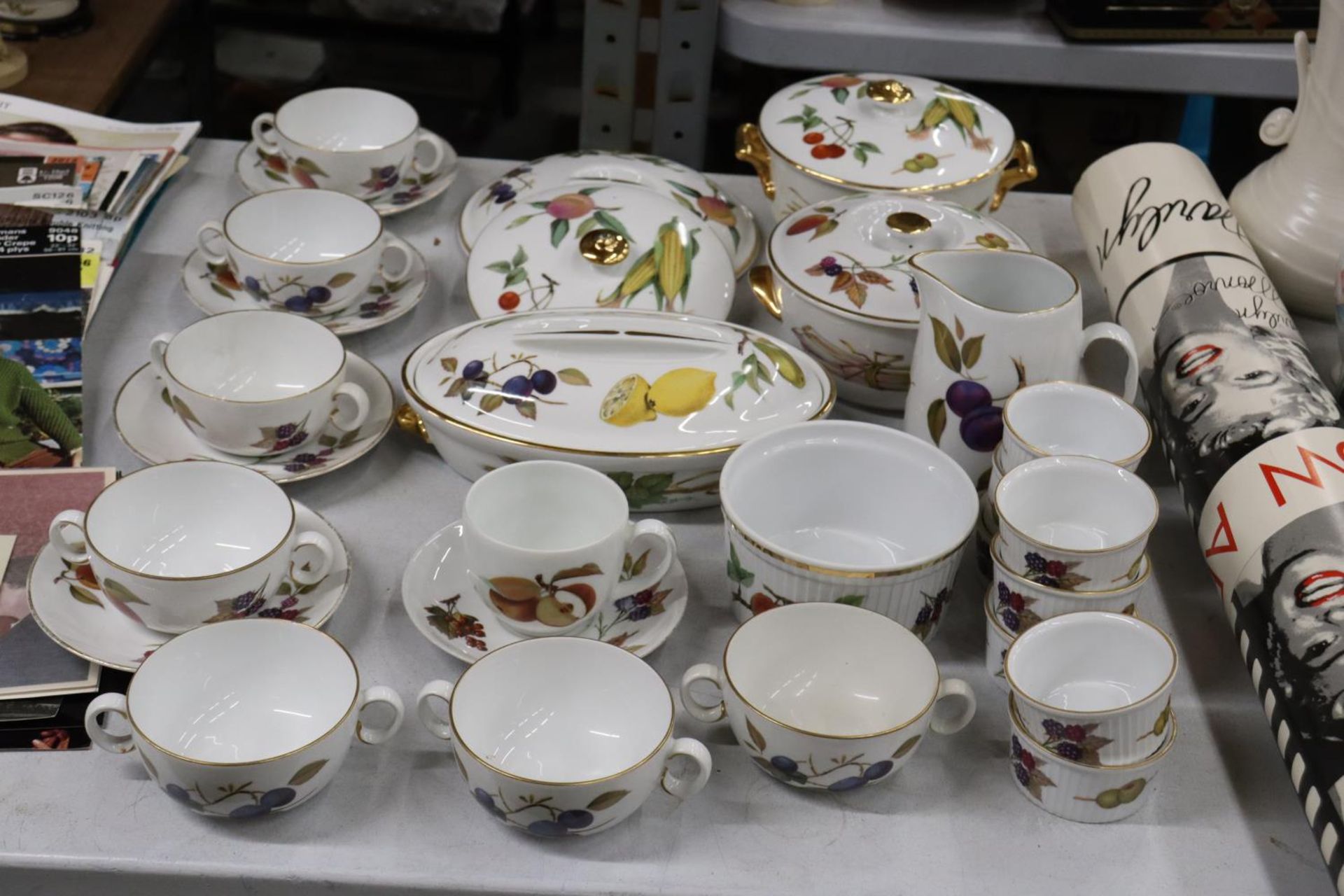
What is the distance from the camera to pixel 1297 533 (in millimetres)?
744

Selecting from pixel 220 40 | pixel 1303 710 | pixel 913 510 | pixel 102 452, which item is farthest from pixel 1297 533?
pixel 220 40

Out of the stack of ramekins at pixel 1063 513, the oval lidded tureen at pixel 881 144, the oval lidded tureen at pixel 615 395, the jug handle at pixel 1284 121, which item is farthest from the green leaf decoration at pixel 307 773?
the jug handle at pixel 1284 121

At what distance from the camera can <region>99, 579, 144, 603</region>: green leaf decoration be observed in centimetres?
71

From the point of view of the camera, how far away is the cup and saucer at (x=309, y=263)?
0.97 meters

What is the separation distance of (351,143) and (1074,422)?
2.33 feet

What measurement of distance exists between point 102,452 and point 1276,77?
55.4 inches

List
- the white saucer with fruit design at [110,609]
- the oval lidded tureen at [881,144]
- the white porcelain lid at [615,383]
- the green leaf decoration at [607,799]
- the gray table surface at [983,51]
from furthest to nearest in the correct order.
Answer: the gray table surface at [983,51], the oval lidded tureen at [881,144], the white porcelain lid at [615,383], the white saucer with fruit design at [110,609], the green leaf decoration at [607,799]

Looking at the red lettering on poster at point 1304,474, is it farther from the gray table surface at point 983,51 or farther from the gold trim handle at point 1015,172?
the gray table surface at point 983,51

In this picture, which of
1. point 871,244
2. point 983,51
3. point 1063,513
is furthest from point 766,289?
point 983,51

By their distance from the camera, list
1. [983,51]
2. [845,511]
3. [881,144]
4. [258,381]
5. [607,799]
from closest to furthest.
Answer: [607,799] → [845,511] → [258,381] → [881,144] → [983,51]

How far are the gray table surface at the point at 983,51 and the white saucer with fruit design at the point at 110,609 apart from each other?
1052 millimetres

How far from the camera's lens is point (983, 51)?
1639 millimetres

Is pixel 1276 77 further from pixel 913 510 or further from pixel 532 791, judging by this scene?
pixel 532 791

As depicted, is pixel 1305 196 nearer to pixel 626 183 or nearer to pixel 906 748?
A: pixel 626 183
